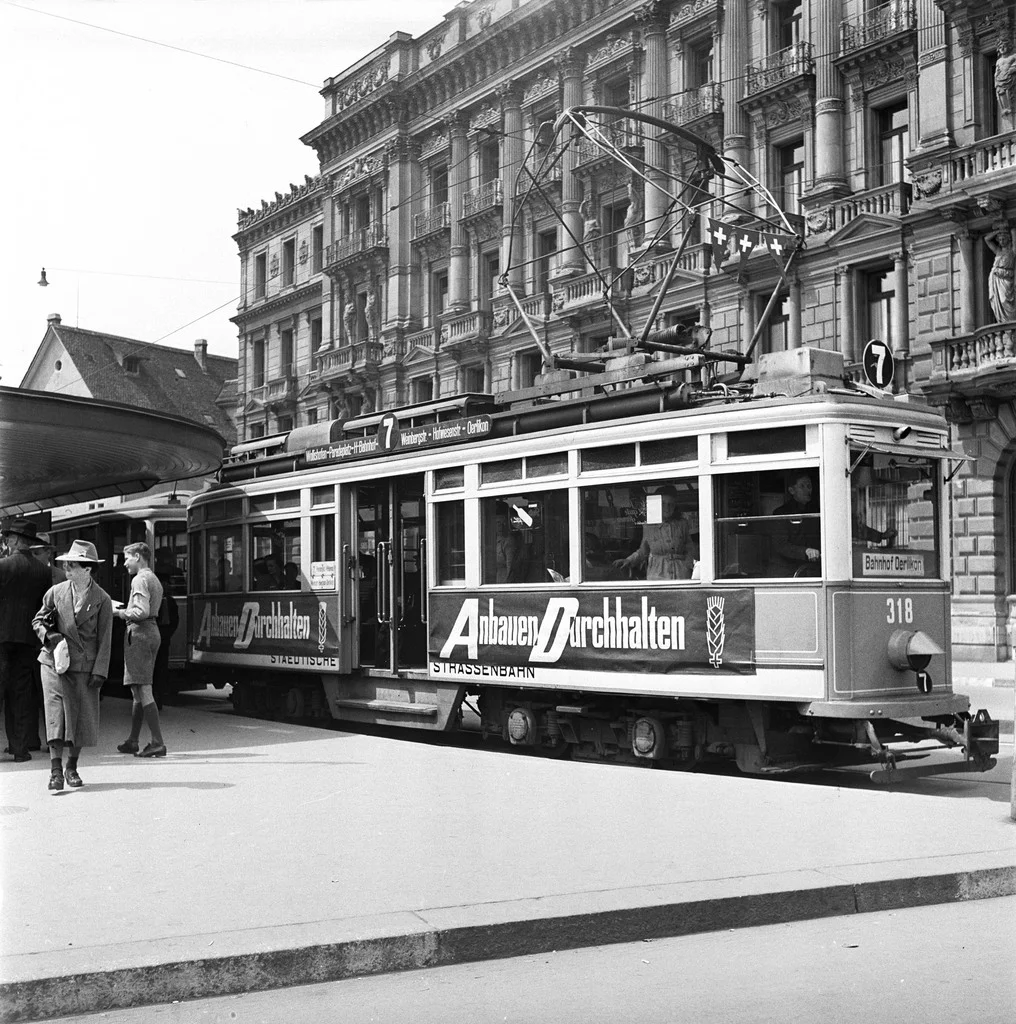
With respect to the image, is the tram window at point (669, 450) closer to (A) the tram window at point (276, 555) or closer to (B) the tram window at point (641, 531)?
(B) the tram window at point (641, 531)

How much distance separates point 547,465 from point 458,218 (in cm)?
2216

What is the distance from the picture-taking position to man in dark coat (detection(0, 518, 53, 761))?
431 inches

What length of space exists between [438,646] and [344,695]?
209 cm

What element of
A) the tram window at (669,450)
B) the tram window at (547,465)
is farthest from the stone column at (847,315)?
the tram window at (669,450)

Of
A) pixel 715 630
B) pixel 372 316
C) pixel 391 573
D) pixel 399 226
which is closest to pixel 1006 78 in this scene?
pixel 399 226

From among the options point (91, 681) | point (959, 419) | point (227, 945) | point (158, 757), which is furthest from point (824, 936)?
point (959, 419)

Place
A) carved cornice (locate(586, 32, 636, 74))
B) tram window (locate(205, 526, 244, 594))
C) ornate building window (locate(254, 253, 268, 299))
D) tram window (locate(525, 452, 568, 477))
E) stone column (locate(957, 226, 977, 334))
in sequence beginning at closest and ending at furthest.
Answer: tram window (locate(525, 452, 568, 477)) < tram window (locate(205, 526, 244, 594)) < stone column (locate(957, 226, 977, 334)) < carved cornice (locate(586, 32, 636, 74)) < ornate building window (locate(254, 253, 268, 299))

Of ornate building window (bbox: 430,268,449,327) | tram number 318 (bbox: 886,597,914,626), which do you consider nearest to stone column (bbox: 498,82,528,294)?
ornate building window (bbox: 430,268,449,327)

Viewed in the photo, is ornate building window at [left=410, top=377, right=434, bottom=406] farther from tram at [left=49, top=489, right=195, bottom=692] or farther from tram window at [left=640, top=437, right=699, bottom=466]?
tram window at [left=640, top=437, right=699, bottom=466]

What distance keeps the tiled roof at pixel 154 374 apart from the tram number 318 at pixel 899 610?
96.1ft

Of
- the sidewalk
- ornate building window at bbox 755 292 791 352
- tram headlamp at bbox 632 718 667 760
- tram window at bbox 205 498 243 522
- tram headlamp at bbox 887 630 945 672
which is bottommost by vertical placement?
the sidewalk

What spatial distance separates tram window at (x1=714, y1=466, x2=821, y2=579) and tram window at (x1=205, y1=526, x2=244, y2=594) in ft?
25.1

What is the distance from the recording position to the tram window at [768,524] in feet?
33.2

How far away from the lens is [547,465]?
11.9 metres
